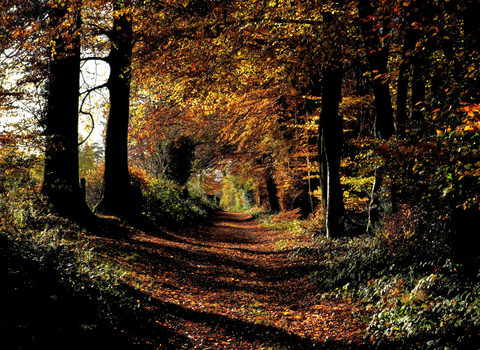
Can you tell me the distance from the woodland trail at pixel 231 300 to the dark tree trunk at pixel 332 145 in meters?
1.79

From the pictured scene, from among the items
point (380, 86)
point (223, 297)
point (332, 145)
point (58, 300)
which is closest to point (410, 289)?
point (223, 297)

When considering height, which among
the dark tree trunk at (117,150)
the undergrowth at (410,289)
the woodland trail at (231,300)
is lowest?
the woodland trail at (231,300)

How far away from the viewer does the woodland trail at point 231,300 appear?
5059mm

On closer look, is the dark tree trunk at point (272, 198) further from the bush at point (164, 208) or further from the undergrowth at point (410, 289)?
the undergrowth at point (410, 289)

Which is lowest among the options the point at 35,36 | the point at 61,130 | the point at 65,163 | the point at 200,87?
the point at 65,163

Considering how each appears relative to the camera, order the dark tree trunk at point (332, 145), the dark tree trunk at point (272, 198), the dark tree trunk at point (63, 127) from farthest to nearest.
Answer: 1. the dark tree trunk at point (272, 198)
2. the dark tree trunk at point (332, 145)
3. the dark tree trunk at point (63, 127)

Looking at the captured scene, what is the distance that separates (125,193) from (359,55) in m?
9.00

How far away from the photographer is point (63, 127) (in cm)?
958

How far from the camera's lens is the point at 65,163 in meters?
9.53

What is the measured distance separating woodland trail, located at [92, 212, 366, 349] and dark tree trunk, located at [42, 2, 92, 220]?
6.48 ft

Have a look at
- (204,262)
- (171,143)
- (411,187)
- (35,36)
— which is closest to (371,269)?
(411,187)

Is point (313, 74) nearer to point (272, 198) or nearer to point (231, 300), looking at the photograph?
point (231, 300)

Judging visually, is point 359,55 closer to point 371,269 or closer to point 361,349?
point 371,269

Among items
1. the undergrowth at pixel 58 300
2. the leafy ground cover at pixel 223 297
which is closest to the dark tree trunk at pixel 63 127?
the leafy ground cover at pixel 223 297
